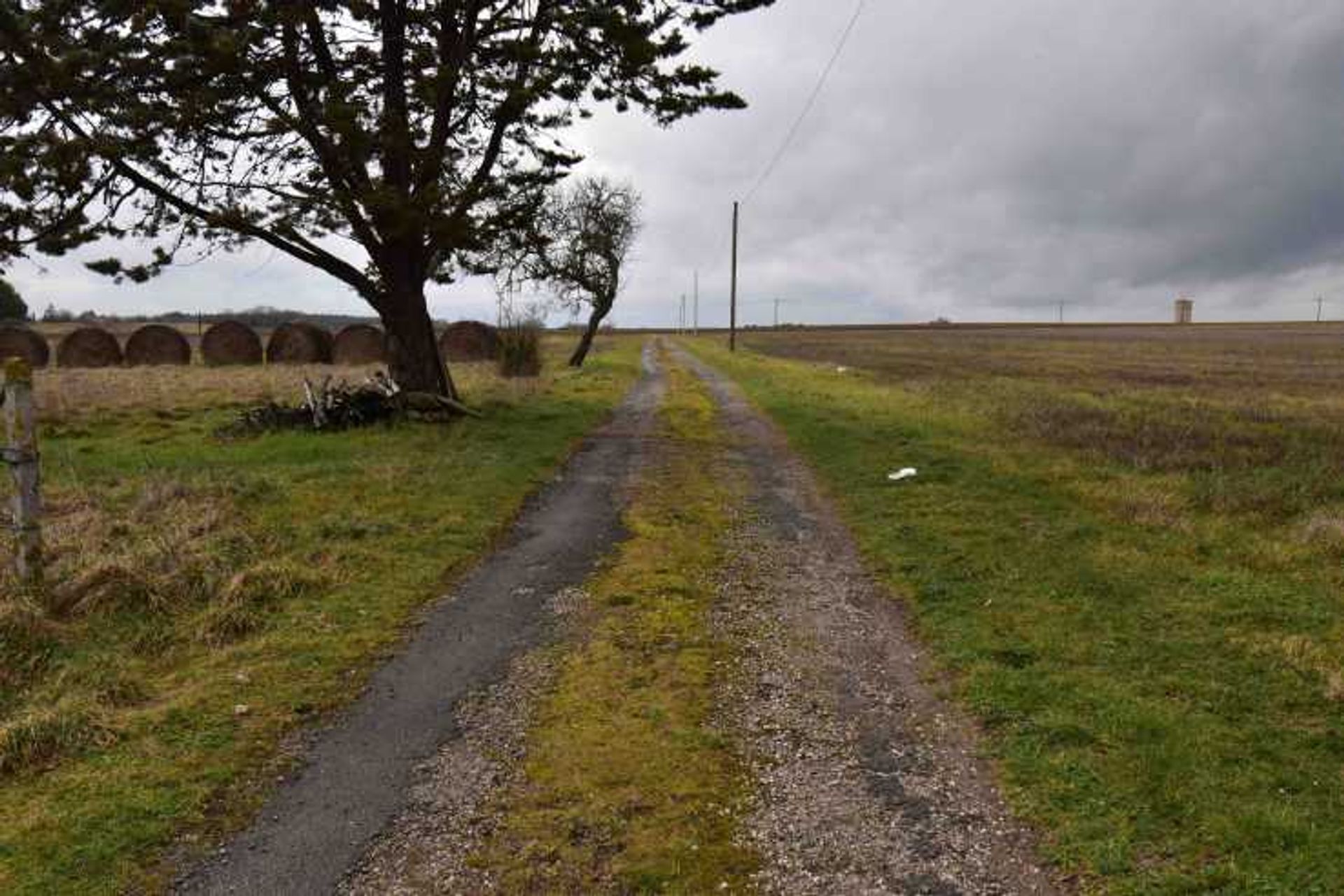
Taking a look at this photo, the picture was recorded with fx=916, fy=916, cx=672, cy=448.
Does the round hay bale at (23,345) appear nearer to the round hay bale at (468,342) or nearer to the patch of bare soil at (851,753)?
the round hay bale at (468,342)

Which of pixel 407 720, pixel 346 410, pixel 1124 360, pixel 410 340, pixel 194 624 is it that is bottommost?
pixel 407 720

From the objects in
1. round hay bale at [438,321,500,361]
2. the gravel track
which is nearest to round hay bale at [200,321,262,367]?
round hay bale at [438,321,500,361]

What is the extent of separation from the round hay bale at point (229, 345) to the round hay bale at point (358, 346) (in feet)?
10.9

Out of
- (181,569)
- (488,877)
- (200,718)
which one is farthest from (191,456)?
(488,877)

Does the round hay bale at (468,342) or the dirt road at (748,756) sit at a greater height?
the round hay bale at (468,342)

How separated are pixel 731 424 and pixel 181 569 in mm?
13293

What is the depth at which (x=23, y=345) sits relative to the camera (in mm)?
36594

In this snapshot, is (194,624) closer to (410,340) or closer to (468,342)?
(410,340)

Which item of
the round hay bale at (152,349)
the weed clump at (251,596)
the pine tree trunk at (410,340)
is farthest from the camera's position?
the round hay bale at (152,349)

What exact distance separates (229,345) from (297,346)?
2688mm

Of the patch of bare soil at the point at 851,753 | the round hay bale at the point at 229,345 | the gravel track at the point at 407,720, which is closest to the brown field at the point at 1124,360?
the patch of bare soil at the point at 851,753

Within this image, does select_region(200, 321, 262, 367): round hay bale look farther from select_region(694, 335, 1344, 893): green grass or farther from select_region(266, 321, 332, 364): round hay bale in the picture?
select_region(694, 335, 1344, 893): green grass

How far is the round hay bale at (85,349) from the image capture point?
3719 cm

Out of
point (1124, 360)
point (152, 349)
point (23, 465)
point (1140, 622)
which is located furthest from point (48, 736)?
point (1124, 360)
